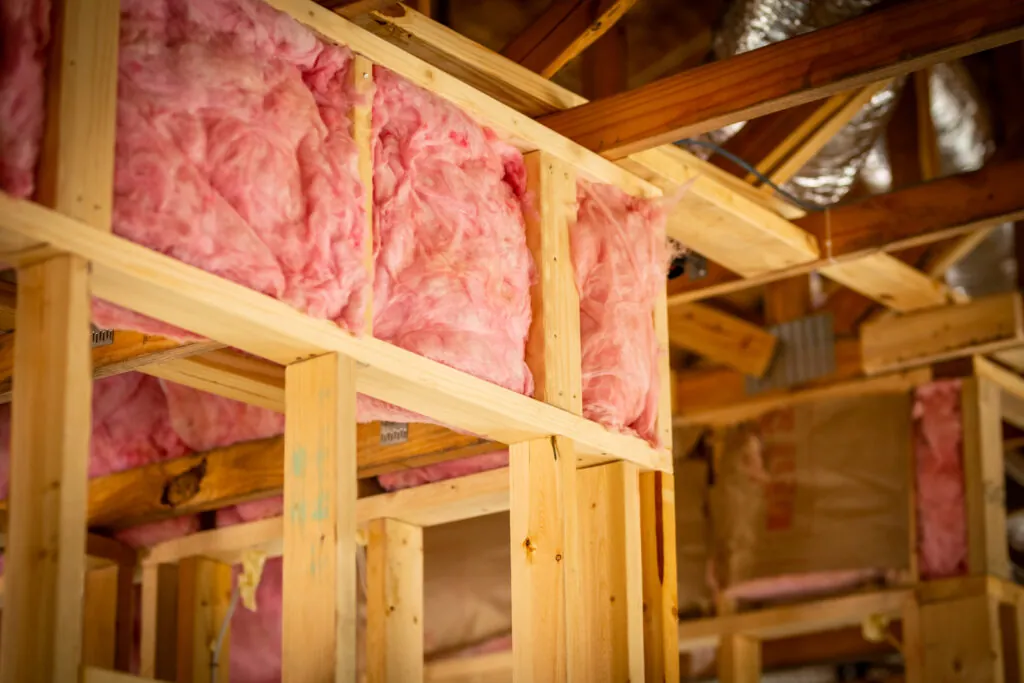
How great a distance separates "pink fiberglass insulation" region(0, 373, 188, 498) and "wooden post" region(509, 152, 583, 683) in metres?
1.60

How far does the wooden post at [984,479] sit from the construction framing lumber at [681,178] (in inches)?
52.8

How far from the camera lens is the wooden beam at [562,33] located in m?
4.66

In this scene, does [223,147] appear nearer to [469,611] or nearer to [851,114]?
[851,114]

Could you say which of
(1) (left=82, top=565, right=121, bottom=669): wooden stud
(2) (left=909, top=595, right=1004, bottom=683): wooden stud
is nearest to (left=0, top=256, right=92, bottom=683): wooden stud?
(1) (left=82, top=565, right=121, bottom=669): wooden stud

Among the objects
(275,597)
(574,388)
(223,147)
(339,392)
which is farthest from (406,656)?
(223,147)

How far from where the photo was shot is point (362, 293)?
12.3 feet

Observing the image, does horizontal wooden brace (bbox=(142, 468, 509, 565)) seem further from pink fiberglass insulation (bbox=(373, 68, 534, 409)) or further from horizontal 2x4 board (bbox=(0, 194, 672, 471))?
pink fiberglass insulation (bbox=(373, 68, 534, 409))

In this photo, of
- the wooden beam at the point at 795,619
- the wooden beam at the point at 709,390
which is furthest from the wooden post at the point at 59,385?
the wooden beam at the point at 709,390

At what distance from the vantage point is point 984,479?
21.0 ft

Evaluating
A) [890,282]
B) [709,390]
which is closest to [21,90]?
[890,282]

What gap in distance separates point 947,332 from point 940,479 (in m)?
0.53

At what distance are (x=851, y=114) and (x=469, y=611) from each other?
2.36 metres

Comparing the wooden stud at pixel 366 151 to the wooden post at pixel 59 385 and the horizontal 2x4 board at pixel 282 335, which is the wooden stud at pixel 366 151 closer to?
the horizontal 2x4 board at pixel 282 335

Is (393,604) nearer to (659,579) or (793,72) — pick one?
(659,579)
